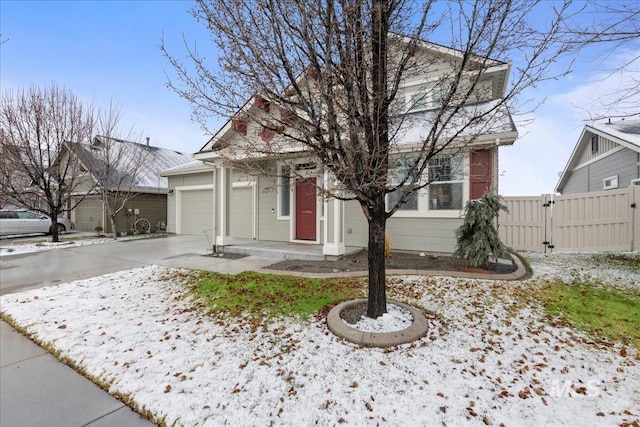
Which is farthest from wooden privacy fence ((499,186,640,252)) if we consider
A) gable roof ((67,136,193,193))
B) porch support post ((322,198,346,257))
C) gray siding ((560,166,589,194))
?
gable roof ((67,136,193,193))

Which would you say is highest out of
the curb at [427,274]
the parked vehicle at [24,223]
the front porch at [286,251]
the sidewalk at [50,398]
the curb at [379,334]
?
the parked vehicle at [24,223]

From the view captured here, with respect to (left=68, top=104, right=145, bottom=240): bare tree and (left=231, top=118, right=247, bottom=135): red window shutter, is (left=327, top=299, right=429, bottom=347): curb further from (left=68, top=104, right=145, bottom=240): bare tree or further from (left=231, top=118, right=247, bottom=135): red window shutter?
(left=68, top=104, right=145, bottom=240): bare tree

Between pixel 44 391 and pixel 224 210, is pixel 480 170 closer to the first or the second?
pixel 224 210

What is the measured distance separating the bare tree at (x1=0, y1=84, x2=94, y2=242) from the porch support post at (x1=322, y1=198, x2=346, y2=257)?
12230 mm

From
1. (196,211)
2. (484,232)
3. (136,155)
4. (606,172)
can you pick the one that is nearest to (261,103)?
(484,232)

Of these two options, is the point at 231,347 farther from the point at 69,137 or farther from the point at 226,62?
the point at 69,137

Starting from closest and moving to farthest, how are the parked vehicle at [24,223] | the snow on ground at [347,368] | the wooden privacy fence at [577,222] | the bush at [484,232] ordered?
1. the snow on ground at [347,368]
2. the bush at [484,232]
3. the wooden privacy fence at [577,222]
4. the parked vehicle at [24,223]

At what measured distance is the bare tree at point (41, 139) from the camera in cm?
1170

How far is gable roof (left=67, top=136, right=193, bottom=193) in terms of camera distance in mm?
13070

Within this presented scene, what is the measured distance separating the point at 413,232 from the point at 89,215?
18.8 m

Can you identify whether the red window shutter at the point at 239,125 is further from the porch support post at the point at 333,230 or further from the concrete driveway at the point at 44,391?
the porch support post at the point at 333,230

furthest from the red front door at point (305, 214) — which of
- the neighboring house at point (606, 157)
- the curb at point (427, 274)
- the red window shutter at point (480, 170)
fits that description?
the neighboring house at point (606, 157)

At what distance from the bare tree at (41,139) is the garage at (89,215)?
3.43 metres

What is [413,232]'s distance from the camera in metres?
7.93
